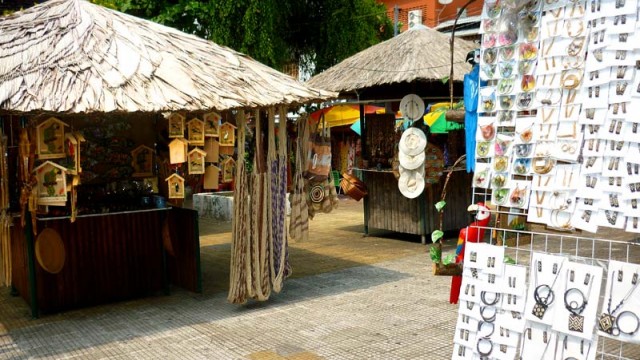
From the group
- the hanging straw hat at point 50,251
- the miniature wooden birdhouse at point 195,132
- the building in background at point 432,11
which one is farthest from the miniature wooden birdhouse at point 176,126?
the building in background at point 432,11

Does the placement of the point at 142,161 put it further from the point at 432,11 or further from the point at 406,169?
the point at 432,11

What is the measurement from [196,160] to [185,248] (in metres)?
1.54

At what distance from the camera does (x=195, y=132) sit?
657 cm

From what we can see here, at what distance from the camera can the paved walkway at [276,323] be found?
5.51 m

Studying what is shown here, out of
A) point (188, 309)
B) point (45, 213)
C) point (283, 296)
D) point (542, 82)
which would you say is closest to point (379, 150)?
point (283, 296)

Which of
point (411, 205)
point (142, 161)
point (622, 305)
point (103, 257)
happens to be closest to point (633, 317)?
point (622, 305)

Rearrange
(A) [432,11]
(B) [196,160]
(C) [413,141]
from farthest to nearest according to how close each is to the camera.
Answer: (A) [432,11]
(C) [413,141]
(B) [196,160]

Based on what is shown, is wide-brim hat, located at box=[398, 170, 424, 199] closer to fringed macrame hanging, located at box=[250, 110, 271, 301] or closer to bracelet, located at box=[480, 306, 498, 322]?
fringed macrame hanging, located at box=[250, 110, 271, 301]

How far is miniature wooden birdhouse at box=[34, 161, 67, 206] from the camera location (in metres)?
5.88

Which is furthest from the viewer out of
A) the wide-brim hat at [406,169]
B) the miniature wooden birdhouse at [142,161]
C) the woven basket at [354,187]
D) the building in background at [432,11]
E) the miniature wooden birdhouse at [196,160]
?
the building in background at [432,11]

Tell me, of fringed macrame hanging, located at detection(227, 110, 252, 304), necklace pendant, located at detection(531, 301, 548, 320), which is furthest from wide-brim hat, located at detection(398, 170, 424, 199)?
necklace pendant, located at detection(531, 301, 548, 320)

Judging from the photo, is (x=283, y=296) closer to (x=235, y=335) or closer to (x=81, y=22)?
(x=235, y=335)

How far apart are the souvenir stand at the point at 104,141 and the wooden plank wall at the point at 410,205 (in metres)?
3.77

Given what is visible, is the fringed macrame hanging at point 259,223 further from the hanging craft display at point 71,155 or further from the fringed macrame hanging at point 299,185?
the hanging craft display at point 71,155
